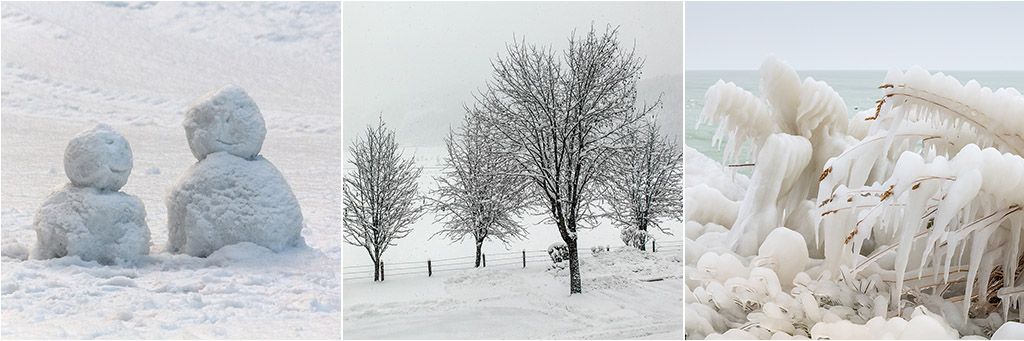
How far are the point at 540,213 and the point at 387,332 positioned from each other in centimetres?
85

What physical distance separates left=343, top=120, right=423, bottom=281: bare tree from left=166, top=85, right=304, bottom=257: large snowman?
0.89m

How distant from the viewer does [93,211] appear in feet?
14.9

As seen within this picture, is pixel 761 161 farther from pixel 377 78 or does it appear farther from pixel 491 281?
pixel 377 78

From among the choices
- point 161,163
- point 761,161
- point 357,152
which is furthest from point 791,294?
point 161,163

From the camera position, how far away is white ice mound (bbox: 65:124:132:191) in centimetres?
459

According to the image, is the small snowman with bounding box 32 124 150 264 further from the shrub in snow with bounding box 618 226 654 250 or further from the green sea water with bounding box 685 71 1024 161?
the green sea water with bounding box 685 71 1024 161

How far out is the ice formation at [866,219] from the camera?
317 centimetres

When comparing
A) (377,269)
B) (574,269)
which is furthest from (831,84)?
(377,269)

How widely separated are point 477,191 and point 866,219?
166cm

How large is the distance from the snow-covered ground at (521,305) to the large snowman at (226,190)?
98cm

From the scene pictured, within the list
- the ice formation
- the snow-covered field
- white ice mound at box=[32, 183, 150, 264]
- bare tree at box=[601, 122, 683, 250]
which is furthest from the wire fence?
white ice mound at box=[32, 183, 150, 264]

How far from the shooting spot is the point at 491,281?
4.07 m

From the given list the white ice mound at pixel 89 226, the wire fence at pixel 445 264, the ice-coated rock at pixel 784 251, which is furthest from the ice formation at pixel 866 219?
the white ice mound at pixel 89 226

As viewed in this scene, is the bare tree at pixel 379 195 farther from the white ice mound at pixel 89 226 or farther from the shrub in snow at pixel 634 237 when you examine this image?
the white ice mound at pixel 89 226
